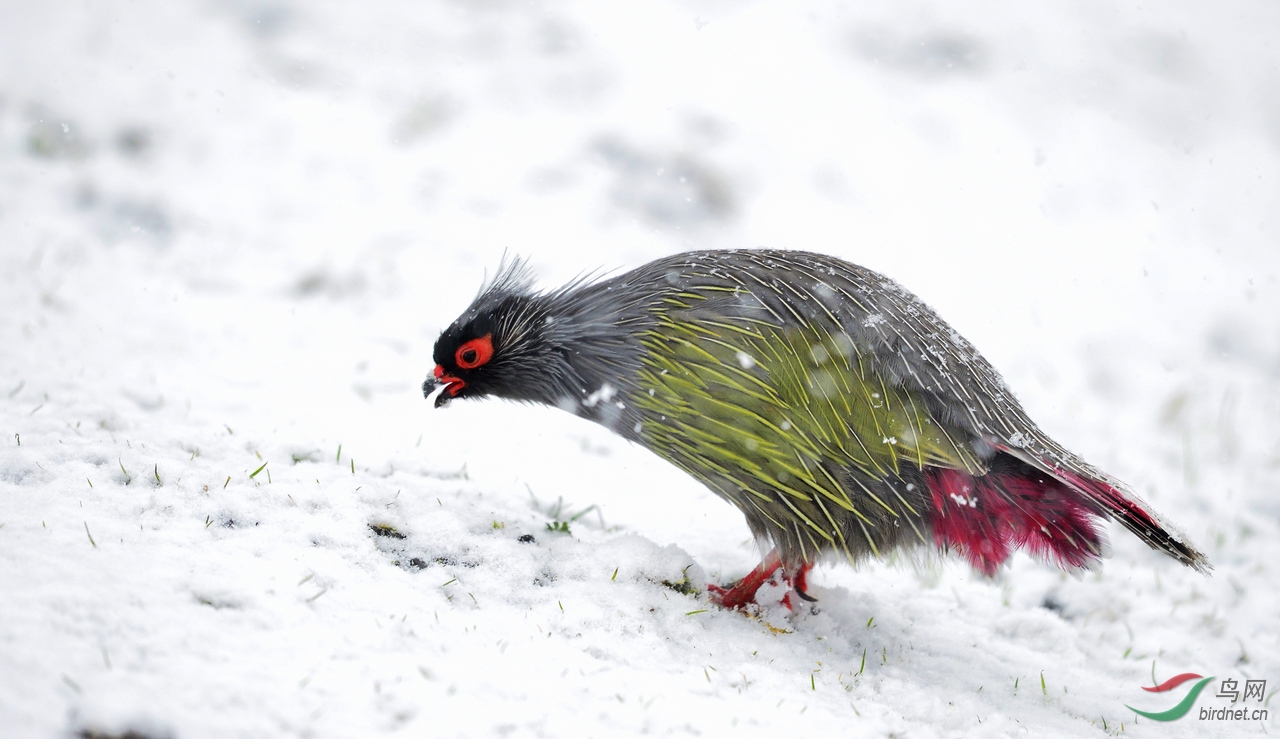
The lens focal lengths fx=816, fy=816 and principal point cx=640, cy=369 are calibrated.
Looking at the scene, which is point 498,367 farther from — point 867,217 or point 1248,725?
point 867,217

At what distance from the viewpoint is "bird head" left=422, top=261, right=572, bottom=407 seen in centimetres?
284

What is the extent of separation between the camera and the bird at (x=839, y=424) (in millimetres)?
2395

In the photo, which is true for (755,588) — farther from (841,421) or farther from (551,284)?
(551,284)

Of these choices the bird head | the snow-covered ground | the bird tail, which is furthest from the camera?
the bird head

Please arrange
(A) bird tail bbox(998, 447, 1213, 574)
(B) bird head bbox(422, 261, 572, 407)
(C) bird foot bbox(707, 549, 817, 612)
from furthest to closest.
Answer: (B) bird head bbox(422, 261, 572, 407)
(C) bird foot bbox(707, 549, 817, 612)
(A) bird tail bbox(998, 447, 1213, 574)

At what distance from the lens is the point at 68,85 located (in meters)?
5.72

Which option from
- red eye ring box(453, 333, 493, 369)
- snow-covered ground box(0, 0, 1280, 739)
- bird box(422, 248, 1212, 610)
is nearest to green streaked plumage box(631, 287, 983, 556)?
bird box(422, 248, 1212, 610)

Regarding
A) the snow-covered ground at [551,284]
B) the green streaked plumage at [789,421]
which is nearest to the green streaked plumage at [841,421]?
the green streaked plumage at [789,421]

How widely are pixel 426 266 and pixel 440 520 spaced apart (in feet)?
8.96

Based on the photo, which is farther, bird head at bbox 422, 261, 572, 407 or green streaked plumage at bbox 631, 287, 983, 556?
bird head at bbox 422, 261, 572, 407

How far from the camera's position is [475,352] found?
9.39ft

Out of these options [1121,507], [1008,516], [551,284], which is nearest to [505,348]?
[1008,516]

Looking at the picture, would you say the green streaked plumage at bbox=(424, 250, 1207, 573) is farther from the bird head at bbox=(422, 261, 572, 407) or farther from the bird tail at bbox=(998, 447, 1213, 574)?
the bird head at bbox=(422, 261, 572, 407)

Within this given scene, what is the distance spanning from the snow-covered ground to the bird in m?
0.41
